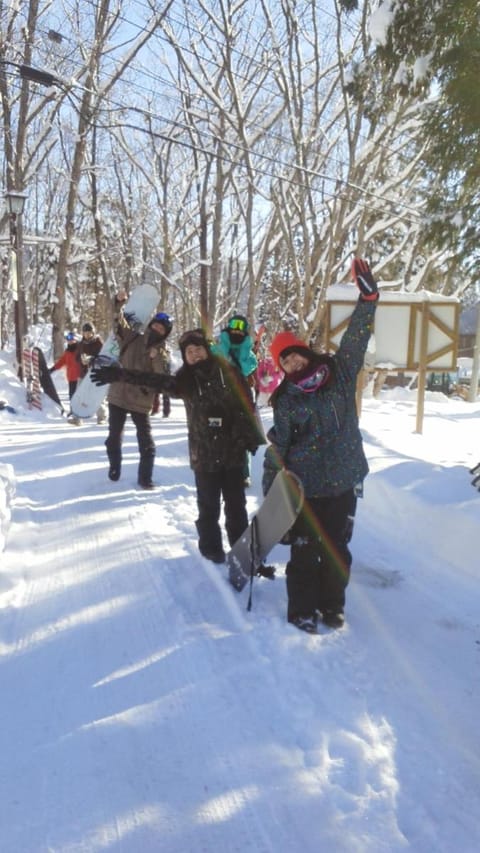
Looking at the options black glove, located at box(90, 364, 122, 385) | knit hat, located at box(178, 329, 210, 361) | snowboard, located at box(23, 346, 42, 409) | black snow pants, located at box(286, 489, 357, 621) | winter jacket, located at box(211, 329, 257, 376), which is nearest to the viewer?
black snow pants, located at box(286, 489, 357, 621)

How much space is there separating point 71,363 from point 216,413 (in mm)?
9246

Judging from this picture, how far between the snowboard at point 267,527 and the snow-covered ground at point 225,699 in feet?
0.57

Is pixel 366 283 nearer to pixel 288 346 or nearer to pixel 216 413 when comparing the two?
pixel 288 346

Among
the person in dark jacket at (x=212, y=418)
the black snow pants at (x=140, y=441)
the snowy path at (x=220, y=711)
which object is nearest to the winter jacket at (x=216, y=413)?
the person in dark jacket at (x=212, y=418)

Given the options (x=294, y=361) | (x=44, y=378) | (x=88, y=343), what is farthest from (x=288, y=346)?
(x=44, y=378)

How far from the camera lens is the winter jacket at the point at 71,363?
12516 mm

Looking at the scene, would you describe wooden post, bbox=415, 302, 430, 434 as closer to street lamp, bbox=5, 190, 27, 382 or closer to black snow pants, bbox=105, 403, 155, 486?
black snow pants, bbox=105, 403, 155, 486

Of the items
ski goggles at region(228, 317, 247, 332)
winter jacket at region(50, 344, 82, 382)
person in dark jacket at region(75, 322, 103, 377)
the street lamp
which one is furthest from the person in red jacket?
ski goggles at region(228, 317, 247, 332)

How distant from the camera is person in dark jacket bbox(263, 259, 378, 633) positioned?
3373mm

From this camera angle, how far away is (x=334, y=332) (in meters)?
8.84

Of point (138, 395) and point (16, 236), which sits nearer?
point (138, 395)

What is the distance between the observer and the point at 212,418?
435 centimetres

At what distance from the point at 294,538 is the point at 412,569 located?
156 centimetres

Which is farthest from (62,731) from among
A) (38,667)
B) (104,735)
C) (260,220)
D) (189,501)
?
(260,220)
